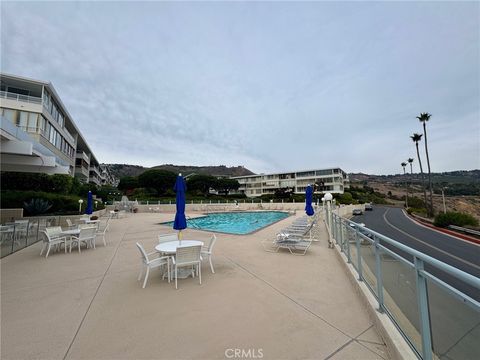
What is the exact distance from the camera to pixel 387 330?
8.36 feet

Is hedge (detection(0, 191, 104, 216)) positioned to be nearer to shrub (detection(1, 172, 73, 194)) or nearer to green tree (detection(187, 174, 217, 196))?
shrub (detection(1, 172, 73, 194))

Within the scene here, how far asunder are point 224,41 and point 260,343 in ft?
57.1

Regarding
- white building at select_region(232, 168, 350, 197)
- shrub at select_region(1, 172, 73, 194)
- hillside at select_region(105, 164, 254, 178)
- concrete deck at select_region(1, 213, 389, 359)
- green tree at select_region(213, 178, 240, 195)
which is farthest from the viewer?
hillside at select_region(105, 164, 254, 178)

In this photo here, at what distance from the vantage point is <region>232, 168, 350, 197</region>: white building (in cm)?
5906

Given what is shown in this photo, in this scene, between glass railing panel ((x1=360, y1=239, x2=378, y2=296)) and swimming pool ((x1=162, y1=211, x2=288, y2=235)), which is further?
swimming pool ((x1=162, y1=211, x2=288, y2=235))

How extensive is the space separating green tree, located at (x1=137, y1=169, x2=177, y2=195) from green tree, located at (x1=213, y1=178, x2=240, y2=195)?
559 inches

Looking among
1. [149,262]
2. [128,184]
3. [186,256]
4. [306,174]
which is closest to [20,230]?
[149,262]

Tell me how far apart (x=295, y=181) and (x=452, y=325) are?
217 feet

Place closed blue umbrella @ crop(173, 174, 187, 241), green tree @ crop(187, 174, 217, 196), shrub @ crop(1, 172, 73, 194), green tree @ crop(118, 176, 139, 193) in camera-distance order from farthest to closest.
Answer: green tree @ crop(118, 176, 139, 193)
green tree @ crop(187, 174, 217, 196)
shrub @ crop(1, 172, 73, 194)
closed blue umbrella @ crop(173, 174, 187, 241)

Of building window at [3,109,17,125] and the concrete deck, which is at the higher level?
building window at [3,109,17,125]

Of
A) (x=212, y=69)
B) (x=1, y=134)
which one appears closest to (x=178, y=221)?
(x=1, y=134)

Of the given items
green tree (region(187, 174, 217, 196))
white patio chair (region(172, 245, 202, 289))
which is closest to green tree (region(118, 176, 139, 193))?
green tree (region(187, 174, 217, 196))

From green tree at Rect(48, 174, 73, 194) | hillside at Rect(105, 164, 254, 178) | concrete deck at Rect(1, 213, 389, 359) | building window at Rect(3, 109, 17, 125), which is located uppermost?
hillside at Rect(105, 164, 254, 178)

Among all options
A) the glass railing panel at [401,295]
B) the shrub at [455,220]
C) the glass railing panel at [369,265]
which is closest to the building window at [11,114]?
the glass railing panel at [369,265]
